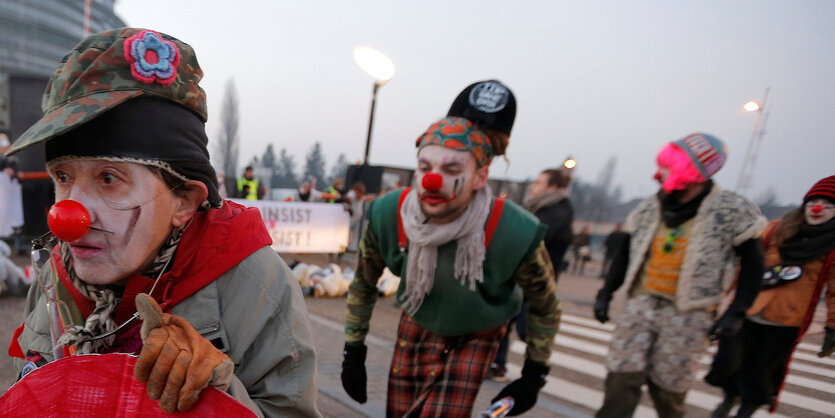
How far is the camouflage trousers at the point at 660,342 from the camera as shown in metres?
2.52

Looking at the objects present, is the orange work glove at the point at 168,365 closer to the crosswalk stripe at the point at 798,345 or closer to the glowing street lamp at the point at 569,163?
the crosswalk stripe at the point at 798,345

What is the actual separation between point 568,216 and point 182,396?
13.4ft

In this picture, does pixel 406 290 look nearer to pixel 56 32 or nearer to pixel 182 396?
pixel 182 396

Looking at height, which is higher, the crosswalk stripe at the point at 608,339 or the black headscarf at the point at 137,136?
the black headscarf at the point at 137,136

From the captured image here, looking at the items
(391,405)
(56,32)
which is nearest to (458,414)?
(391,405)

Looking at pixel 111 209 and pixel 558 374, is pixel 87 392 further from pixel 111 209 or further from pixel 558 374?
pixel 558 374

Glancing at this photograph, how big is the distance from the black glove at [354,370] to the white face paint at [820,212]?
119 inches

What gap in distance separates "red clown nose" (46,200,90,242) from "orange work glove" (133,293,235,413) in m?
0.28

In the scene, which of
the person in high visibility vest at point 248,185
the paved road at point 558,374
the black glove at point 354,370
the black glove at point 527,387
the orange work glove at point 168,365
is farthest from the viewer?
the person in high visibility vest at point 248,185

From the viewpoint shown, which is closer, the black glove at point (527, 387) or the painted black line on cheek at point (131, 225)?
the painted black line on cheek at point (131, 225)

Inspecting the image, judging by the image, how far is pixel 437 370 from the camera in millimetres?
2012

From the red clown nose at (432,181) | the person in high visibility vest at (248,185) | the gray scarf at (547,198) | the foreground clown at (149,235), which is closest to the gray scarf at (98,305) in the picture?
the foreground clown at (149,235)

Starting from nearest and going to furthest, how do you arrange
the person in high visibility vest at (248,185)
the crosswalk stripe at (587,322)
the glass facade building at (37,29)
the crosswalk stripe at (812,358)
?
1. the crosswalk stripe at (812,358)
2. the crosswalk stripe at (587,322)
3. the person in high visibility vest at (248,185)
4. the glass facade building at (37,29)

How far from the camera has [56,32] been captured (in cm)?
5750
